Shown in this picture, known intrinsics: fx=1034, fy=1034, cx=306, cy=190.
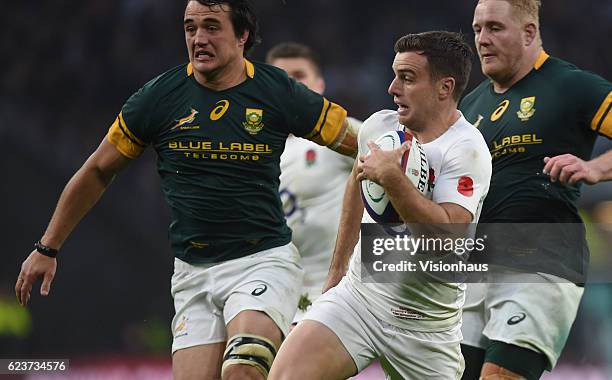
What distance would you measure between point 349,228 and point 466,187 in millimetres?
775

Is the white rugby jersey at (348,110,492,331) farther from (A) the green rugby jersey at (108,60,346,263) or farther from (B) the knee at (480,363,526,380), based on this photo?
(A) the green rugby jersey at (108,60,346,263)

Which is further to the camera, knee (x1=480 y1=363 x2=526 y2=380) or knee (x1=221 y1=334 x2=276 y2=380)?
knee (x1=480 y1=363 x2=526 y2=380)

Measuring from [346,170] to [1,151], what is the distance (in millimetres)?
4788

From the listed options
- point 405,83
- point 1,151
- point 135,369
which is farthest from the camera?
point 1,151

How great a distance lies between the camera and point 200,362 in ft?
15.8

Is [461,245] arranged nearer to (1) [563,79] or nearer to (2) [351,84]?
(1) [563,79]

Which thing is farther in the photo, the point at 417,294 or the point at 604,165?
the point at 604,165

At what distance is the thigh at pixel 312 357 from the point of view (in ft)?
13.0

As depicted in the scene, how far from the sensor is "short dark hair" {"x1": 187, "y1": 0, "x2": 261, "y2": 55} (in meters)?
5.09

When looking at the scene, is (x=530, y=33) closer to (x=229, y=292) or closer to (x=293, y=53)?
(x=229, y=292)

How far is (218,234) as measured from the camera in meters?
4.98

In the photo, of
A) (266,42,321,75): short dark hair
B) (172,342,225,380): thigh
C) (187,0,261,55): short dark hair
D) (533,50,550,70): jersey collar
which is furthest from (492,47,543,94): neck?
(266,42,321,75): short dark hair

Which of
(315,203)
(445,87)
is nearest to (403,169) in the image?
(445,87)

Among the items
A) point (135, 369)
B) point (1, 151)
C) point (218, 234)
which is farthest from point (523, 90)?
point (1, 151)
